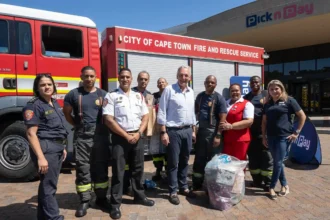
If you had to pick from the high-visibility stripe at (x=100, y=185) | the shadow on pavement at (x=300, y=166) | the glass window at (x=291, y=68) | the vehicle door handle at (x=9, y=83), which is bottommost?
the shadow on pavement at (x=300, y=166)

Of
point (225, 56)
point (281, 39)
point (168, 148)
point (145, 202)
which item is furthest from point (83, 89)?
point (281, 39)

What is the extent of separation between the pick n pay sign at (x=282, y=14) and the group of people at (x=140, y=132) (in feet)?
34.6

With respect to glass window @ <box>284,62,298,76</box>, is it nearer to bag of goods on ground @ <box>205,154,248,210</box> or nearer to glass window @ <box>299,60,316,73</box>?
glass window @ <box>299,60,316,73</box>

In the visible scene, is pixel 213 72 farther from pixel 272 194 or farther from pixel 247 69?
pixel 272 194

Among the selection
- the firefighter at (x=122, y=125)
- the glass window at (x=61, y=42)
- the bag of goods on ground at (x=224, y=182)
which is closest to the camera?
the firefighter at (x=122, y=125)

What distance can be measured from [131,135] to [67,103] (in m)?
0.87

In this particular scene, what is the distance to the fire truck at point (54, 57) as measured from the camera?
452cm

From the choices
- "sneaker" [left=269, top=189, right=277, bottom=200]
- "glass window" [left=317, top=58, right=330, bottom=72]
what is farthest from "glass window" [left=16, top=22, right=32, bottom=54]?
"glass window" [left=317, top=58, right=330, bottom=72]

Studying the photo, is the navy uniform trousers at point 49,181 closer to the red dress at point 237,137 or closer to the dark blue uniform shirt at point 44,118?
the dark blue uniform shirt at point 44,118

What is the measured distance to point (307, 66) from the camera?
1842 centimetres

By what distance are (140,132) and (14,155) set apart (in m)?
2.39

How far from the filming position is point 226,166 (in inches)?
146

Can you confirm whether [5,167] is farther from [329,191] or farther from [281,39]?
[281,39]

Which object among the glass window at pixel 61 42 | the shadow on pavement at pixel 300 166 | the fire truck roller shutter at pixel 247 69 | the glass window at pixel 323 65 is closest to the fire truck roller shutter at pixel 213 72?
the fire truck roller shutter at pixel 247 69
